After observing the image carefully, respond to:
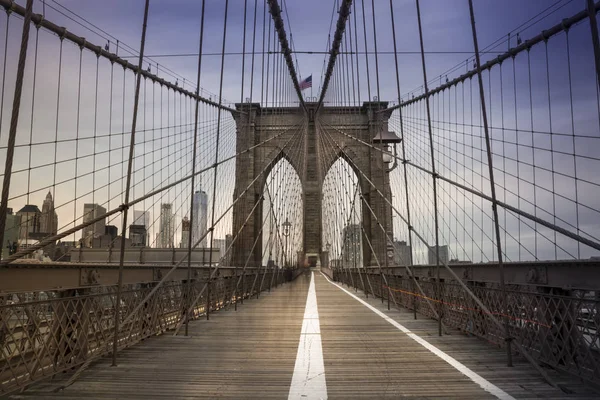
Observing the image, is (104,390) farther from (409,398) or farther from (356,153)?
(356,153)

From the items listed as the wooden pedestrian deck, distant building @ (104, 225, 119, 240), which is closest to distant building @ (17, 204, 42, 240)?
the wooden pedestrian deck

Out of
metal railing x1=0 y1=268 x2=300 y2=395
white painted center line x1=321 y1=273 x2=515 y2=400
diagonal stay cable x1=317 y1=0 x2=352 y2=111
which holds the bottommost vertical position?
→ white painted center line x1=321 y1=273 x2=515 y2=400

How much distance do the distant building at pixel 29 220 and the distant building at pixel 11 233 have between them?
0.07 m

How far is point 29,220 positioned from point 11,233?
14.4 inches

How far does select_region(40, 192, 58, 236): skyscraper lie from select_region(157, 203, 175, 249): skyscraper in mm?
5959

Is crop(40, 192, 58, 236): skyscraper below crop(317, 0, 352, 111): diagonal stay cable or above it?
below

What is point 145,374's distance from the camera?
10.8ft

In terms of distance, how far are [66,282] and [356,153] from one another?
100.0 feet

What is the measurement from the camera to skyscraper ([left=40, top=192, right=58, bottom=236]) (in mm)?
6582

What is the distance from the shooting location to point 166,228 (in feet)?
43.5

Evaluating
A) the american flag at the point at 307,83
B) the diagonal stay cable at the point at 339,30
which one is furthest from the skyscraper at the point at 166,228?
the american flag at the point at 307,83

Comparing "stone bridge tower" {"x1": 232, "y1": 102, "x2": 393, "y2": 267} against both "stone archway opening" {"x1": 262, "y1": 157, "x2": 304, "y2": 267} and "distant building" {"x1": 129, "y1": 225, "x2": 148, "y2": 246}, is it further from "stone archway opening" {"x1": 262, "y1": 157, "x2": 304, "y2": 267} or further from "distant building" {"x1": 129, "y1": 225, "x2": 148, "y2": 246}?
"distant building" {"x1": 129, "y1": 225, "x2": 148, "y2": 246}

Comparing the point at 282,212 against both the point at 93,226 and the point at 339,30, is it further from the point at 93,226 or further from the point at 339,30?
the point at 93,226

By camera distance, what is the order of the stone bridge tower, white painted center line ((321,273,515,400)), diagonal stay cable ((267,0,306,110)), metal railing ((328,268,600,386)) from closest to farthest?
white painted center line ((321,273,515,400)) → metal railing ((328,268,600,386)) → diagonal stay cable ((267,0,306,110)) → the stone bridge tower
